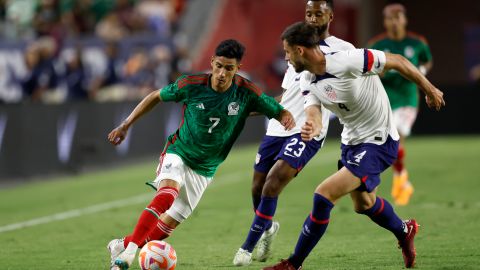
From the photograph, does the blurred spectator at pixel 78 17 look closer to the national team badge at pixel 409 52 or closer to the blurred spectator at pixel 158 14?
the blurred spectator at pixel 158 14

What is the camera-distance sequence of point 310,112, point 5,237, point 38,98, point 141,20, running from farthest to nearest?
point 141,20 < point 38,98 < point 5,237 < point 310,112

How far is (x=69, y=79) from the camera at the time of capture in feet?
66.4

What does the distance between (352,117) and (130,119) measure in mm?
1809

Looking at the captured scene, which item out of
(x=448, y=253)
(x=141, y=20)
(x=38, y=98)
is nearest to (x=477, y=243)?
(x=448, y=253)

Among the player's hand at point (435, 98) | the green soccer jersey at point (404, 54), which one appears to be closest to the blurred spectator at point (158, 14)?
the green soccer jersey at point (404, 54)

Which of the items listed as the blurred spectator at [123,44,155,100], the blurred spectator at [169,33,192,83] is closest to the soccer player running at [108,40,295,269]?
the blurred spectator at [123,44,155,100]

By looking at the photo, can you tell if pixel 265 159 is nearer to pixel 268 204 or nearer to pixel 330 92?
pixel 268 204

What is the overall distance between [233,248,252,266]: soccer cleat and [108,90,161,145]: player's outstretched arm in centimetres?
143

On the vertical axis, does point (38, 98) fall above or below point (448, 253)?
below

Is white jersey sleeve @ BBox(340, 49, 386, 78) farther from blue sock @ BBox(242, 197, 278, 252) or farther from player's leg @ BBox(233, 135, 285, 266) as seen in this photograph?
player's leg @ BBox(233, 135, 285, 266)

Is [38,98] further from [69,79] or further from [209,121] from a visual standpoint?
[209,121]

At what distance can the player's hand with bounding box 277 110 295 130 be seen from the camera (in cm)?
841

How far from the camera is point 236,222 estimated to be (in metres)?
11.9

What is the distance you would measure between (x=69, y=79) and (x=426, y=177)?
7.75 m
